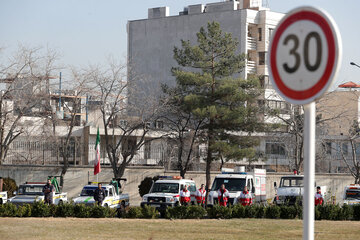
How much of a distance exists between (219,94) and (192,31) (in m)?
33.4

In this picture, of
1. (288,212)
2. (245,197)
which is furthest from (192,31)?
(288,212)

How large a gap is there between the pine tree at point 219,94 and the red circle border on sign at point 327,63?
36426 mm

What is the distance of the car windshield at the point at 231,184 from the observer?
32656 millimetres

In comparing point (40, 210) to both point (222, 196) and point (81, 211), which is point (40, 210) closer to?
point (81, 211)

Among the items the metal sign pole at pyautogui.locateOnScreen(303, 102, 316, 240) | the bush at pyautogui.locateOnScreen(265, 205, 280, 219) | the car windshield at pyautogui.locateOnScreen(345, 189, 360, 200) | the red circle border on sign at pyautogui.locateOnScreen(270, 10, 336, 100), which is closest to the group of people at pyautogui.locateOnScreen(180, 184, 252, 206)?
the bush at pyautogui.locateOnScreen(265, 205, 280, 219)

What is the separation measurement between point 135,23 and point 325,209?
5331 cm

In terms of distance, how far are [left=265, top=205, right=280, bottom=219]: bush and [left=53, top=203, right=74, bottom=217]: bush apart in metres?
8.02

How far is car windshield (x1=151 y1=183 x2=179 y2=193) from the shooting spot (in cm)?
3256

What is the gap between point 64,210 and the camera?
27.1 meters

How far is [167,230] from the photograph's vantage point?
21281mm

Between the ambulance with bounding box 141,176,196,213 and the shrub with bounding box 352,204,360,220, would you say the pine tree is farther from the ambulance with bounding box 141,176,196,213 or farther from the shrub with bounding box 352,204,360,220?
the shrub with bounding box 352,204,360,220

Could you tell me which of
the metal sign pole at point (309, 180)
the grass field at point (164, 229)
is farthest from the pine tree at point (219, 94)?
the metal sign pole at point (309, 180)

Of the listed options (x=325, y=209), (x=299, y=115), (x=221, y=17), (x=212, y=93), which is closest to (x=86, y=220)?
(x=325, y=209)

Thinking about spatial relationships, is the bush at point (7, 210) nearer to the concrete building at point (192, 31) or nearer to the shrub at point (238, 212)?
the shrub at point (238, 212)
